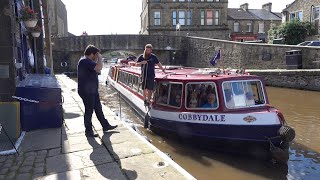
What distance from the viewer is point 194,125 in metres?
7.62

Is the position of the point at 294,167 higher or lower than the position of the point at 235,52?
lower

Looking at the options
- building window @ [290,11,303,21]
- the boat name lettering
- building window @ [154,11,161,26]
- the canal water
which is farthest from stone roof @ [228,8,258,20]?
the boat name lettering

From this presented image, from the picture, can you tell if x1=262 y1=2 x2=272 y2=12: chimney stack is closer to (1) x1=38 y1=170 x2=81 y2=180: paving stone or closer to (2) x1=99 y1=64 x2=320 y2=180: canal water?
(2) x1=99 y1=64 x2=320 y2=180: canal water

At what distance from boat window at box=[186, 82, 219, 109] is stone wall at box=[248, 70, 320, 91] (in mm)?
13278

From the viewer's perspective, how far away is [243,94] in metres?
7.57

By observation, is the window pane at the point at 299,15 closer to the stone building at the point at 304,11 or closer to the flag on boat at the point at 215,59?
the stone building at the point at 304,11

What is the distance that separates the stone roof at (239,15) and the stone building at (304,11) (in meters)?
12.4

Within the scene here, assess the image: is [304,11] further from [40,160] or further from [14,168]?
[14,168]


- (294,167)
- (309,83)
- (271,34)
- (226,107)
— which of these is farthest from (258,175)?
(271,34)

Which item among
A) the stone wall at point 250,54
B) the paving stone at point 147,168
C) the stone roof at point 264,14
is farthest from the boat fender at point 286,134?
the stone roof at point 264,14

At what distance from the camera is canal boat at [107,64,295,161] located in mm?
6855

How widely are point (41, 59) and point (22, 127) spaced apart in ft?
30.5

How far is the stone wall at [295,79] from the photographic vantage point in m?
18.5

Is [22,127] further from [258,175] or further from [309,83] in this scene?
[309,83]
